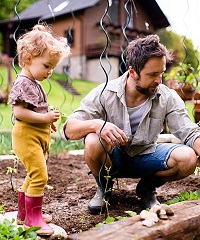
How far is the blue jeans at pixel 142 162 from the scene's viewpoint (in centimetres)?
328

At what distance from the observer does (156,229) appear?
7.11ft

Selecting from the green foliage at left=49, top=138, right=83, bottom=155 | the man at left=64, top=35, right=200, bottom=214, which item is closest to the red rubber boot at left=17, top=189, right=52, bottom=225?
the man at left=64, top=35, right=200, bottom=214

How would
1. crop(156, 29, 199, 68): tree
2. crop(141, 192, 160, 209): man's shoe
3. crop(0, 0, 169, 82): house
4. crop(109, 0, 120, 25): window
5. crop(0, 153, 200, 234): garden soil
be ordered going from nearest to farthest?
crop(0, 153, 200, 234): garden soil
crop(141, 192, 160, 209): man's shoe
crop(0, 0, 169, 82): house
crop(109, 0, 120, 25): window
crop(156, 29, 199, 68): tree

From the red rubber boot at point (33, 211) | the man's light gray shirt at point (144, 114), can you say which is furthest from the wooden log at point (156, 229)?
the man's light gray shirt at point (144, 114)

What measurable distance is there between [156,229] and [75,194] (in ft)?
5.41

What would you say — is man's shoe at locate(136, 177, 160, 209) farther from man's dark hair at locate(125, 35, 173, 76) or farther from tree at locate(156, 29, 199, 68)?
tree at locate(156, 29, 199, 68)

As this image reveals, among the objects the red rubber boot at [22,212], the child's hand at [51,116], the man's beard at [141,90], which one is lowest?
the red rubber boot at [22,212]

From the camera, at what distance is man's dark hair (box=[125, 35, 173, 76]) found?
308 centimetres

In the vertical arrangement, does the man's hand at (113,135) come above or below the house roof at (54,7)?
below

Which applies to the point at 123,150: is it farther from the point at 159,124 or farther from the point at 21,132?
the point at 21,132

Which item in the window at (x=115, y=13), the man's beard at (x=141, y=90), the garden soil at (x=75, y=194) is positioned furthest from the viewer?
the window at (x=115, y=13)

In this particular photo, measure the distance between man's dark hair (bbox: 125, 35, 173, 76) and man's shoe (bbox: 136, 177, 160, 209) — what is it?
2.83 ft

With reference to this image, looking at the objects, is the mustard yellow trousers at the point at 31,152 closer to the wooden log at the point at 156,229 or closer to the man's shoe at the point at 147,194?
the wooden log at the point at 156,229

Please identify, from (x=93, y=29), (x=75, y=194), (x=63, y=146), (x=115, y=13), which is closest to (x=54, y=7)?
(x=93, y=29)
